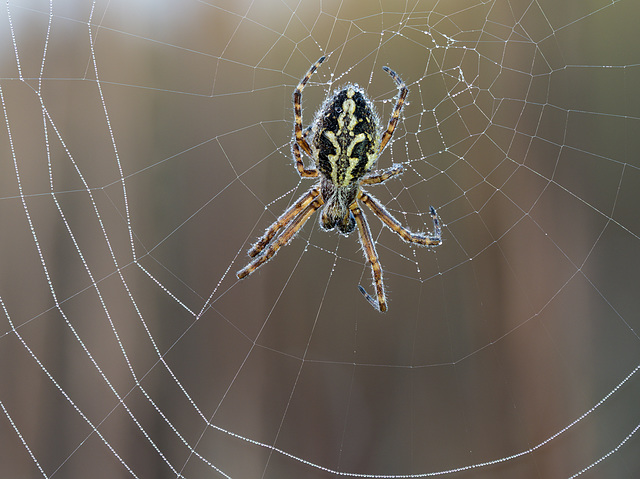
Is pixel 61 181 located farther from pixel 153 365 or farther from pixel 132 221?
pixel 153 365

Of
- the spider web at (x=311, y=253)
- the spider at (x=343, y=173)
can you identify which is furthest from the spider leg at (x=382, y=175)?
the spider web at (x=311, y=253)

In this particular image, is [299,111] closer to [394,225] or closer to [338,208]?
[338,208]

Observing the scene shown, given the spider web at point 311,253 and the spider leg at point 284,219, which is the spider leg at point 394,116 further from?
the spider leg at point 284,219

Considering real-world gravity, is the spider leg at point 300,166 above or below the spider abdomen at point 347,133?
below

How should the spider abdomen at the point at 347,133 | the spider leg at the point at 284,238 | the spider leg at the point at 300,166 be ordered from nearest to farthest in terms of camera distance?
the spider abdomen at the point at 347,133 → the spider leg at the point at 300,166 → the spider leg at the point at 284,238

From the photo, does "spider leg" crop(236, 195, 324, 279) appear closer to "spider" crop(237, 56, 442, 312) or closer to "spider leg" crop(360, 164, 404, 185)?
"spider" crop(237, 56, 442, 312)

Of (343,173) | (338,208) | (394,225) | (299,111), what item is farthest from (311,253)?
(299,111)

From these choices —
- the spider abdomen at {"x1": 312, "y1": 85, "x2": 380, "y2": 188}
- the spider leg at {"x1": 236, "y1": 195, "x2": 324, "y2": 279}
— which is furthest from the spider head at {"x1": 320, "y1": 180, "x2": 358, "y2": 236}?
the spider abdomen at {"x1": 312, "y1": 85, "x2": 380, "y2": 188}
